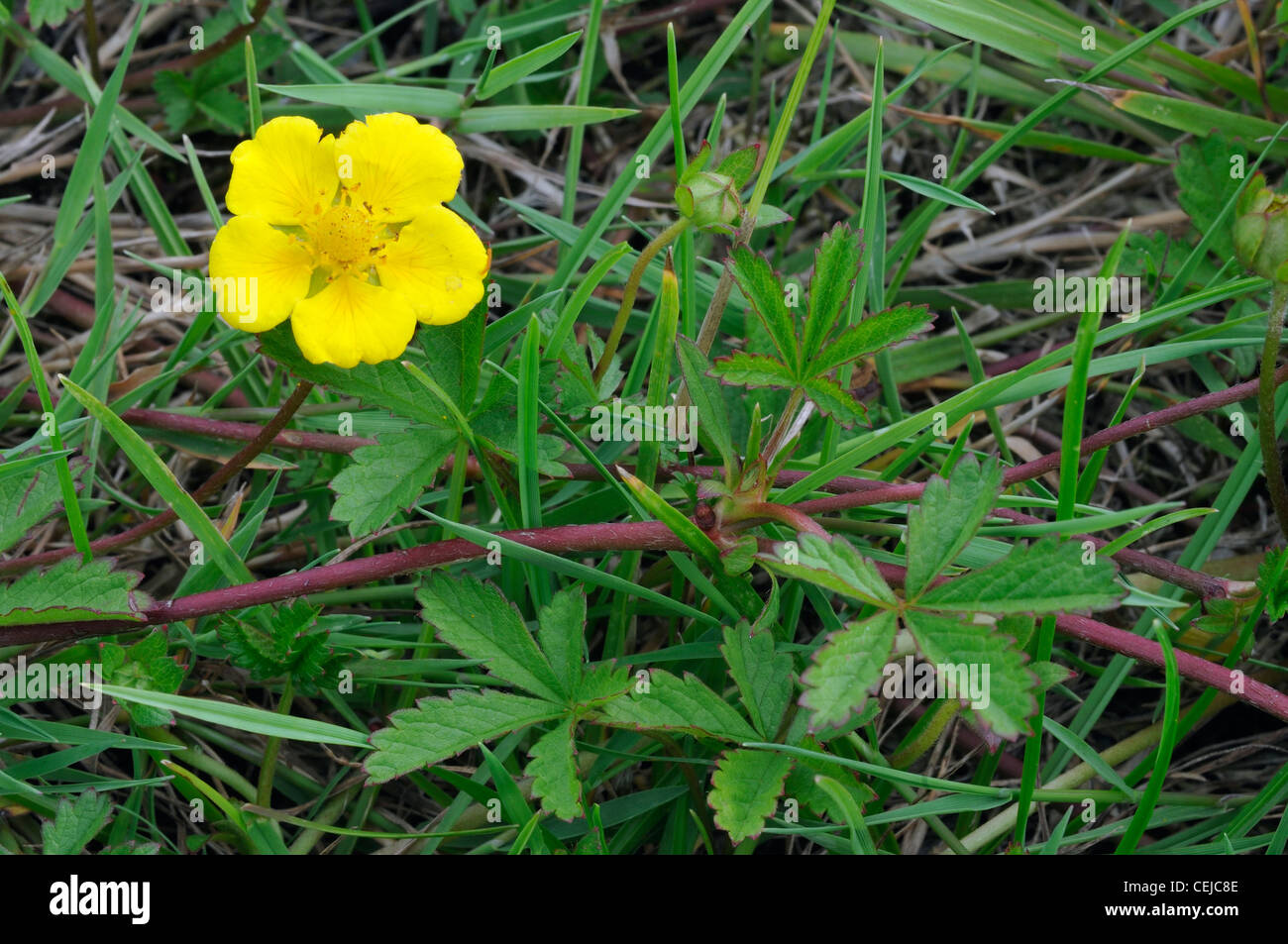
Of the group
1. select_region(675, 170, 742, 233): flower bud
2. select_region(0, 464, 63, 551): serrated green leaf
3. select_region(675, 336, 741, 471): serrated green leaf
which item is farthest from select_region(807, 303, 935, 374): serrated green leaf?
select_region(0, 464, 63, 551): serrated green leaf

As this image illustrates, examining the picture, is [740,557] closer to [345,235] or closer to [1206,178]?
[345,235]

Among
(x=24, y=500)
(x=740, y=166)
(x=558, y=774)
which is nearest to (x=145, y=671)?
(x=24, y=500)

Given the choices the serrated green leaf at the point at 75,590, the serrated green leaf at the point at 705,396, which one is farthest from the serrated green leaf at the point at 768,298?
the serrated green leaf at the point at 75,590

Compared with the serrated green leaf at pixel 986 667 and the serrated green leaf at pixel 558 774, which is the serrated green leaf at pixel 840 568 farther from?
the serrated green leaf at pixel 558 774

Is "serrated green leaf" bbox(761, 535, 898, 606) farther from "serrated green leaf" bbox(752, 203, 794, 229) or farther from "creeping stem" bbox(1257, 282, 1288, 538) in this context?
"creeping stem" bbox(1257, 282, 1288, 538)

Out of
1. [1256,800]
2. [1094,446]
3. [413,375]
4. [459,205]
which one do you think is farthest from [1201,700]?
[459,205]
